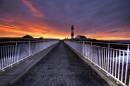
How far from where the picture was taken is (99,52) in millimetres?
6652

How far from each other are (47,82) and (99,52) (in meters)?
3.76

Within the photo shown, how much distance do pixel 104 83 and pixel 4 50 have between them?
5.51 metres

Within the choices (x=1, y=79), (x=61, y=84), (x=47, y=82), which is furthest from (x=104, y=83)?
(x=1, y=79)

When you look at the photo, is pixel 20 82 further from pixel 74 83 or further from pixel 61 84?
pixel 74 83

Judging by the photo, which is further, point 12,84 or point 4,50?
point 4,50

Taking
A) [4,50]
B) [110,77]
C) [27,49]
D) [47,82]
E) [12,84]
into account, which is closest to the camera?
[12,84]

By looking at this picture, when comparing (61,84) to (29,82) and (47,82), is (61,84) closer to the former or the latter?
(47,82)

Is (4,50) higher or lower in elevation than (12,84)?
higher

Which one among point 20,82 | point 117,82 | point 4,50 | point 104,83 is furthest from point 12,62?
point 117,82

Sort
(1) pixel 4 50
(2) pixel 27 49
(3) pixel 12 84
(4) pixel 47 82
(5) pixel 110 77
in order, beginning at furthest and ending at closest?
1. (2) pixel 27 49
2. (1) pixel 4 50
3. (5) pixel 110 77
4. (4) pixel 47 82
5. (3) pixel 12 84

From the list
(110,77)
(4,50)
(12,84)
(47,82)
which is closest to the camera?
(12,84)

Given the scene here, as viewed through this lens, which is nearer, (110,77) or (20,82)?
(20,82)

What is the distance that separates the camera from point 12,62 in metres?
6.52

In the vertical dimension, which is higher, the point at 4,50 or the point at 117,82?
the point at 4,50
